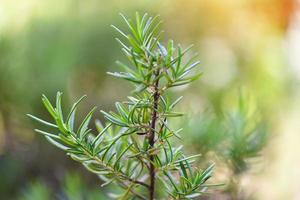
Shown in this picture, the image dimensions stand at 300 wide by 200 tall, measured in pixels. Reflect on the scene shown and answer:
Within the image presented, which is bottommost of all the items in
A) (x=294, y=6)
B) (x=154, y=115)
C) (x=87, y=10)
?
(x=154, y=115)

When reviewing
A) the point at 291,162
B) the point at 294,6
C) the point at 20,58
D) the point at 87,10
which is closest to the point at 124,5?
the point at 87,10

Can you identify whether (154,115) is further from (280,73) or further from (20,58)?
(280,73)

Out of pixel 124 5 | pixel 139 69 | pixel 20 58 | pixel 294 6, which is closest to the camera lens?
pixel 139 69

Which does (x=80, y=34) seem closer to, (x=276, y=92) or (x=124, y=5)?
(x=124, y=5)

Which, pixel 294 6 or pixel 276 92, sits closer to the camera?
pixel 276 92

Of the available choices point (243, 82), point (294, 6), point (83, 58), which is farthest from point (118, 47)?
point (294, 6)

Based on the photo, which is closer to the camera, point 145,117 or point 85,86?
point 145,117

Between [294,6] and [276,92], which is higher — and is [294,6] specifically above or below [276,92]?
above

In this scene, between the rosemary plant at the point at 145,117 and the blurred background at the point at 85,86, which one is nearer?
the rosemary plant at the point at 145,117

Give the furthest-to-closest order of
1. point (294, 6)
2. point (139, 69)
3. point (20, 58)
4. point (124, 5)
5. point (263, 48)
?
point (294, 6), point (263, 48), point (124, 5), point (20, 58), point (139, 69)

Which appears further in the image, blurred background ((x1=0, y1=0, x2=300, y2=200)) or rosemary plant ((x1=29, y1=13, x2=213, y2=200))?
blurred background ((x1=0, y1=0, x2=300, y2=200))
